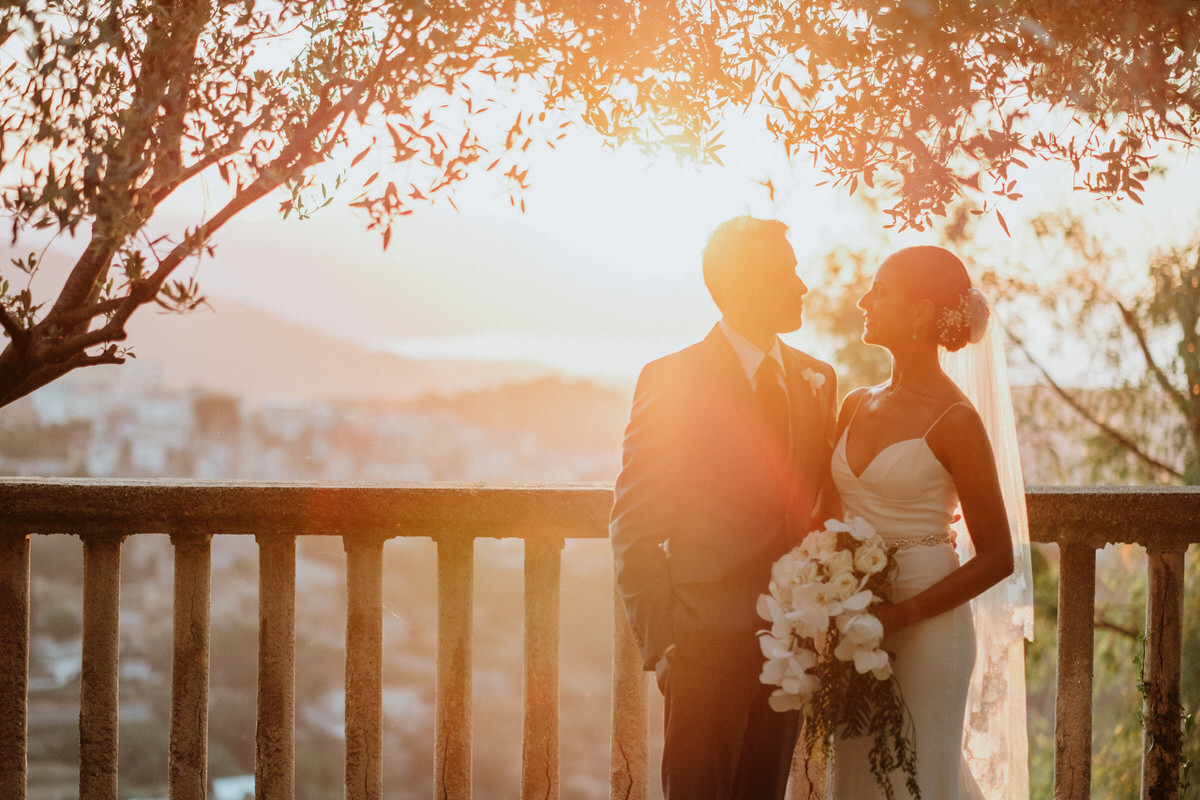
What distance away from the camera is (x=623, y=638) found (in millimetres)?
3201

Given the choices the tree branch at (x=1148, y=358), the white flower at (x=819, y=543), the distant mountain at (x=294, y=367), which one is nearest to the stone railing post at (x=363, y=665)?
the white flower at (x=819, y=543)

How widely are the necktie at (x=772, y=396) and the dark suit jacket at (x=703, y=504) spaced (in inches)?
1.1

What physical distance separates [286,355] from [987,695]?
37023 millimetres

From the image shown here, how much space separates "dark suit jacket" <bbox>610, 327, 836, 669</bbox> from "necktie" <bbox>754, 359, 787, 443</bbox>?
0.09 ft

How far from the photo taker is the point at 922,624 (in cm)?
272

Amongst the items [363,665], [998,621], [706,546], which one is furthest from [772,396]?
[363,665]

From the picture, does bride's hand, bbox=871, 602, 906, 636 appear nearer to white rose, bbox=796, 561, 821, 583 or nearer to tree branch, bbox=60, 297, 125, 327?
white rose, bbox=796, 561, 821, 583

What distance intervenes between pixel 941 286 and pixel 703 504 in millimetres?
916

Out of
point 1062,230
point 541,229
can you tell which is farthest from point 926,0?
point 1062,230

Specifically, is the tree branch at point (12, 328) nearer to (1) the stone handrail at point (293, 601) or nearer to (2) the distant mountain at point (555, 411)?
(1) the stone handrail at point (293, 601)

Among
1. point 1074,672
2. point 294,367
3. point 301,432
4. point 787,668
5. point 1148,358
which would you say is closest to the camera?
point 787,668

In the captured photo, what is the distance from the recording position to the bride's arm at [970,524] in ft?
8.45

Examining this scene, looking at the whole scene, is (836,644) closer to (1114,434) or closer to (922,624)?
(922,624)

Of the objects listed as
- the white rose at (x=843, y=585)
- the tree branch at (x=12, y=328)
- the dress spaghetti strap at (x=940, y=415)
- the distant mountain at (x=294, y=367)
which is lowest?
the white rose at (x=843, y=585)
